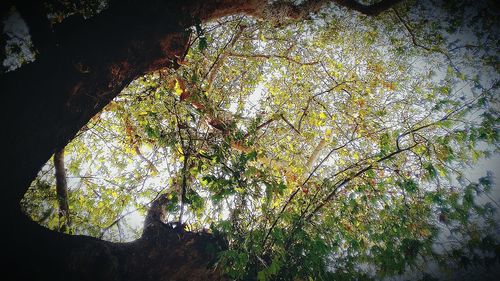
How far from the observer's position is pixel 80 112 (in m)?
3.09

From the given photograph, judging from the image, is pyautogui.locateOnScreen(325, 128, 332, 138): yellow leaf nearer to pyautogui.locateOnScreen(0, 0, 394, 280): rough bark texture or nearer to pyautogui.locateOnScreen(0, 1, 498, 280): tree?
pyautogui.locateOnScreen(0, 1, 498, 280): tree

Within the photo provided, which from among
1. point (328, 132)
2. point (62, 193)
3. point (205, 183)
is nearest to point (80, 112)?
point (205, 183)

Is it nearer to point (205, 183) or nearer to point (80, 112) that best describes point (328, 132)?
point (205, 183)

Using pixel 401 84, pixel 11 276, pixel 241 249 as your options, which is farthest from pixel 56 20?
pixel 401 84

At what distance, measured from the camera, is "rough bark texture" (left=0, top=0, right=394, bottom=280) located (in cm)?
262

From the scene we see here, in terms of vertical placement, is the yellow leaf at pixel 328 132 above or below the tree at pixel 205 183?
above

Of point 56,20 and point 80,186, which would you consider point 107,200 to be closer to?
point 80,186

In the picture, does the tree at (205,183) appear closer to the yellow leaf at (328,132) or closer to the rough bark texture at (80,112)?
the rough bark texture at (80,112)

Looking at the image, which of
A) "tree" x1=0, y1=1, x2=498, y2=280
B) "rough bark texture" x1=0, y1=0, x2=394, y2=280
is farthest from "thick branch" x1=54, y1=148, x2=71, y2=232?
"rough bark texture" x1=0, y1=0, x2=394, y2=280

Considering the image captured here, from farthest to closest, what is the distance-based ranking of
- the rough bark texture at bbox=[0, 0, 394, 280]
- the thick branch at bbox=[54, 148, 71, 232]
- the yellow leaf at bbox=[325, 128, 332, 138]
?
1. the yellow leaf at bbox=[325, 128, 332, 138]
2. the thick branch at bbox=[54, 148, 71, 232]
3. the rough bark texture at bbox=[0, 0, 394, 280]

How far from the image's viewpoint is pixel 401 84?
6.96 metres

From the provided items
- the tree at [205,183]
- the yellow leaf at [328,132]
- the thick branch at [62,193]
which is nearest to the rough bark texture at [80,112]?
the tree at [205,183]

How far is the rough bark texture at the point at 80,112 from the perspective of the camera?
262 cm

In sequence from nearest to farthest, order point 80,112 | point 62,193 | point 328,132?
point 80,112 < point 62,193 < point 328,132
